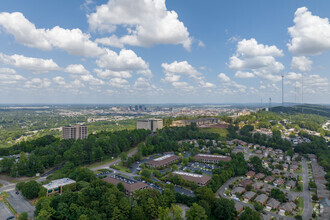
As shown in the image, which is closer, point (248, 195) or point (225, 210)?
point (225, 210)

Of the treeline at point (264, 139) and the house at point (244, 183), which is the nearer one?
the house at point (244, 183)

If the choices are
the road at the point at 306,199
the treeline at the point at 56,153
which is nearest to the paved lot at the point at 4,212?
the treeline at the point at 56,153

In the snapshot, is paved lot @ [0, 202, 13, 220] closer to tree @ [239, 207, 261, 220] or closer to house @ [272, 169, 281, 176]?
tree @ [239, 207, 261, 220]

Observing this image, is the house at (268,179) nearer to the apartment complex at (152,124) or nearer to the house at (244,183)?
the house at (244,183)

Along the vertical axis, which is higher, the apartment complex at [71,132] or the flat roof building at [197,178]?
the apartment complex at [71,132]

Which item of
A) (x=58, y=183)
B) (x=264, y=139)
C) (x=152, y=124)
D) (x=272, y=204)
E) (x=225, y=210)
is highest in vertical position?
(x=152, y=124)

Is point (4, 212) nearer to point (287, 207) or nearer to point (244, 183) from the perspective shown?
point (244, 183)

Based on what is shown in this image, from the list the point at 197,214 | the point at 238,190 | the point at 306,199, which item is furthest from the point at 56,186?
the point at 306,199

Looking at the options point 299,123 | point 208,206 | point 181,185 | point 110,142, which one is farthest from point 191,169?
point 299,123
